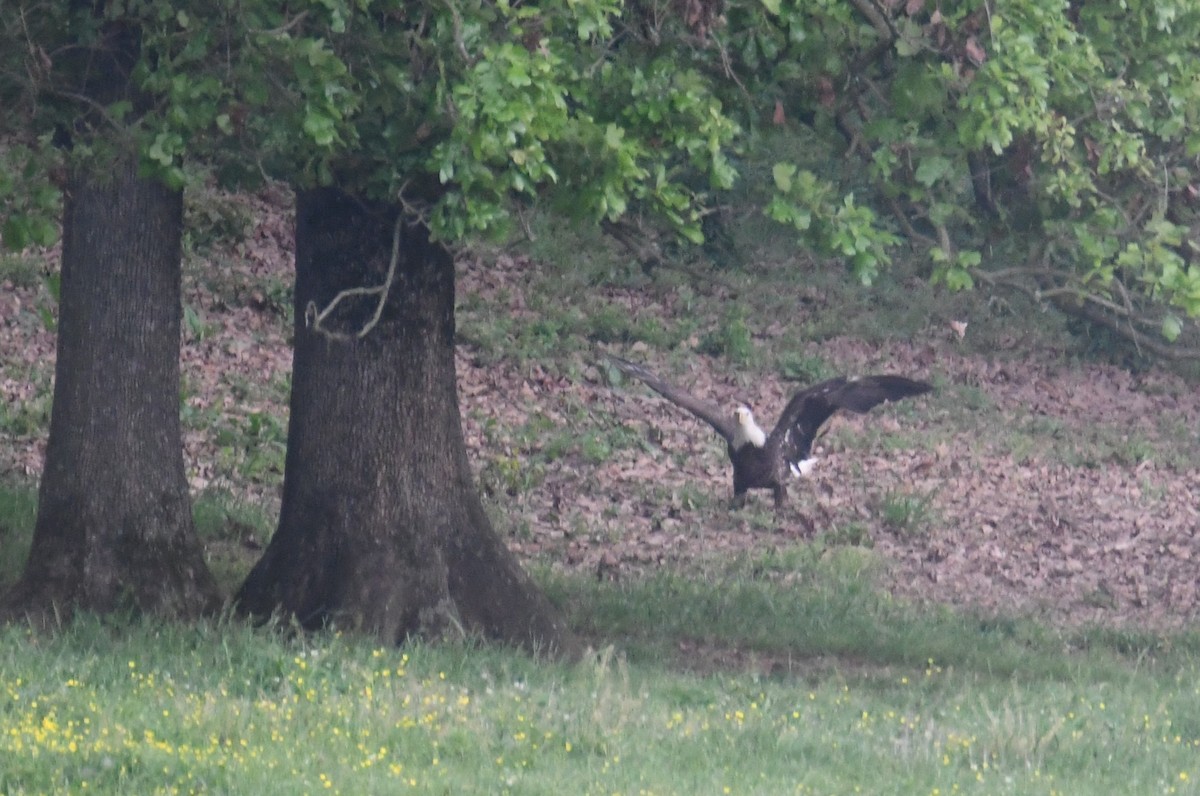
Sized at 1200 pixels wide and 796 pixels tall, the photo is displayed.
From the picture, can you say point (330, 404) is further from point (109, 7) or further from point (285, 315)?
point (285, 315)

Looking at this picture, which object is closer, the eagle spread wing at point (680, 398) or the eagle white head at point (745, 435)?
the eagle spread wing at point (680, 398)

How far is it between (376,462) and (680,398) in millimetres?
3808

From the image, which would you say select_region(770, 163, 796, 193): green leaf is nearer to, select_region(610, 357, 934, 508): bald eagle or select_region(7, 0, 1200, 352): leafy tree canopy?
select_region(7, 0, 1200, 352): leafy tree canopy

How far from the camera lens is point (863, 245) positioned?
7.29 meters

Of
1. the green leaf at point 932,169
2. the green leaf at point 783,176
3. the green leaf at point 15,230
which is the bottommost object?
the green leaf at point 15,230

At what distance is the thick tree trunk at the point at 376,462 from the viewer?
8031 millimetres

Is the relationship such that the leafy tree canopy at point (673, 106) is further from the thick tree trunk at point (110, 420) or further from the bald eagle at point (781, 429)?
the bald eagle at point (781, 429)

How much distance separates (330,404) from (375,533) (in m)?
0.70

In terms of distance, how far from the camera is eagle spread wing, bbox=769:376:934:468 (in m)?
11.2

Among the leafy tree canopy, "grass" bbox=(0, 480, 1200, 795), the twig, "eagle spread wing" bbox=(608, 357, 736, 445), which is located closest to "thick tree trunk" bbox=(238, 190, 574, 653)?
the twig

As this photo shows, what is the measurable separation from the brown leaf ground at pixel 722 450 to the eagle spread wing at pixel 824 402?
2.05 ft

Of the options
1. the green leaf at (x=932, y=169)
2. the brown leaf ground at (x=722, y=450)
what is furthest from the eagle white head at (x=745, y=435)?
the green leaf at (x=932, y=169)

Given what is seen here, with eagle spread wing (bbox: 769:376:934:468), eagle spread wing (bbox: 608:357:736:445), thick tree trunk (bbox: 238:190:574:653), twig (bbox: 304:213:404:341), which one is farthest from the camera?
eagle spread wing (bbox: 769:376:934:468)

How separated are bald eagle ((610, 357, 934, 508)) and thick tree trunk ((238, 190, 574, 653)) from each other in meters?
3.32
